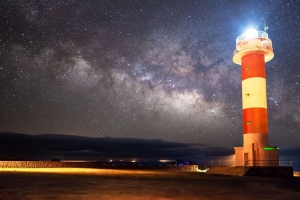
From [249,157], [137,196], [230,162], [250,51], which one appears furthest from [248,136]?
[137,196]

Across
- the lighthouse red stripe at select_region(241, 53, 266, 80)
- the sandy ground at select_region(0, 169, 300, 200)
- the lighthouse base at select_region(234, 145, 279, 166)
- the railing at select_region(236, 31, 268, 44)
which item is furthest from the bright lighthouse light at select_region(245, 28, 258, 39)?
the sandy ground at select_region(0, 169, 300, 200)

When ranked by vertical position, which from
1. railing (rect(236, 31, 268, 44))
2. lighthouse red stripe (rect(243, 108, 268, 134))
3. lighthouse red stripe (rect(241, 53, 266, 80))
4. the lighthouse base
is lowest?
the lighthouse base

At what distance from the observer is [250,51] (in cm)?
2959

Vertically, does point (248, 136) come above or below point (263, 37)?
below

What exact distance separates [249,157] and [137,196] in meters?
21.0

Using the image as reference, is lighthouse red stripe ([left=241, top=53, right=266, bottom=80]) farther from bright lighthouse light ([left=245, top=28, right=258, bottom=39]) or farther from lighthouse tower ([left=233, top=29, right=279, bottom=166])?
bright lighthouse light ([left=245, top=28, right=258, bottom=39])

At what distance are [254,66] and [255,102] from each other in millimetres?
3825

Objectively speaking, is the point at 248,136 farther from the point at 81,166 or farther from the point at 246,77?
the point at 81,166

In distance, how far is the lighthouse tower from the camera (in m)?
27.5

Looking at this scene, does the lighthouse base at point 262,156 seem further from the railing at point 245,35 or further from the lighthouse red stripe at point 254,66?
the railing at point 245,35

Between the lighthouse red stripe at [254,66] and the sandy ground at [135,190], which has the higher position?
the lighthouse red stripe at [254,66]

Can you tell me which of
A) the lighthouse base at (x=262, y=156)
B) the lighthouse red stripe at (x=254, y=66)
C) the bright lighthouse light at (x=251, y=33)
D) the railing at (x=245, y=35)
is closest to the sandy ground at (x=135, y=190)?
the lighthouse base at (x=262, y=156)

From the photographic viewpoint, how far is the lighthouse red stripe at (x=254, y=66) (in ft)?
94.8

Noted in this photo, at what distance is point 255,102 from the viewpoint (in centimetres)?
2817
